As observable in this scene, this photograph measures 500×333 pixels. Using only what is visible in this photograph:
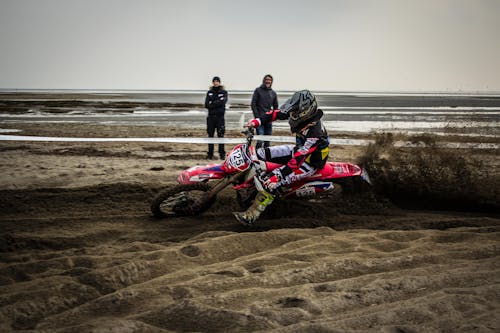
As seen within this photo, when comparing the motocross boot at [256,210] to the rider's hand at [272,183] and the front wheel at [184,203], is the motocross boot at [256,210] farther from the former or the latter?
the front wheel at [184,203]

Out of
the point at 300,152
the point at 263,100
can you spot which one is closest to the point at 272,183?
the point at 300,152

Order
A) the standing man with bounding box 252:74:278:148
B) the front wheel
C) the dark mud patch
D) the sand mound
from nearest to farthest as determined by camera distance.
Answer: the sand mound, the front wheel, the dark mud patch, the standing man with bounding box 252:74:278:148

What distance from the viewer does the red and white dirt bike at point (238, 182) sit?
5.65 meters

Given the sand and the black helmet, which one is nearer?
the sand

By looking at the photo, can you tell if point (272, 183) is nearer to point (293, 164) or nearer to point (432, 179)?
point (293, 164)

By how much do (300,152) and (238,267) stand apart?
1.99 metres

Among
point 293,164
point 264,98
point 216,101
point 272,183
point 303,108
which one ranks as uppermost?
point 264,98

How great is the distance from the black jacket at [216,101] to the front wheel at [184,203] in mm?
5499

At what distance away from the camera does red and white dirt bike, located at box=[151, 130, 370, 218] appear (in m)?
5.65

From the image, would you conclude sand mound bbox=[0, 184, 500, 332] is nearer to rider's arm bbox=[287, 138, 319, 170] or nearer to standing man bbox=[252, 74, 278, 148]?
rider's arm bbox=[287, 138, 319, 170]

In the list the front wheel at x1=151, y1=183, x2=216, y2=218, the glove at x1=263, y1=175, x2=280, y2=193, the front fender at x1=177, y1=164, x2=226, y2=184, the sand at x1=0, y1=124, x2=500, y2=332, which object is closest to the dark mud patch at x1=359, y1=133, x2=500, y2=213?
the sand at x1=0, y1=124, x2=500, y2=332

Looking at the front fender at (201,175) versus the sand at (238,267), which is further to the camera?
the front fender at (201,175)

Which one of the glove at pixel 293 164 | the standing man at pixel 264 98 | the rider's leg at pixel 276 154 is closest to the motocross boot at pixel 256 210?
the glove at pixel 293 164

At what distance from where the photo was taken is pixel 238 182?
5.81 meters
